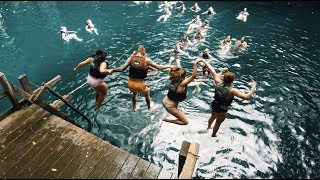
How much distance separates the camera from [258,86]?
16188mm

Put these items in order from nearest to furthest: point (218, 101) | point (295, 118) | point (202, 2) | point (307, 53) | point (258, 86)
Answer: point (218, 101), point (295, 118), point (258, 86), point (307, 53), point (202, 2)

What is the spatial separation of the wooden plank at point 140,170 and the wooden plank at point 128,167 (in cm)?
10

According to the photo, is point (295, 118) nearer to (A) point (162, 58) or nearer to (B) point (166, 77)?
(B) point (166, 77)

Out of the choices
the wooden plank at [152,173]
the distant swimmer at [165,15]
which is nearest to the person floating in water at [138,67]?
the wooden plank at [152,173]

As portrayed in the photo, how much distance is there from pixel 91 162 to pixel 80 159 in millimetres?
376

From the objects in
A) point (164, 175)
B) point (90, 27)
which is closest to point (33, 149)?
point (164, 175)

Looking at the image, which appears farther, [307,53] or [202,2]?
[202,2]

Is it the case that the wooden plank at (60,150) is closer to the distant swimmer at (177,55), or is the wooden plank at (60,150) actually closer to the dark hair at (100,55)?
the dark hair at (100,55)

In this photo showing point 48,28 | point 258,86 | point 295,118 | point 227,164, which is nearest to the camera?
point 227,164

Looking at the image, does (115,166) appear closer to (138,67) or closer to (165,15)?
(138,67)

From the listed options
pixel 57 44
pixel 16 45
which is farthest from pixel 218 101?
pixel 16 45

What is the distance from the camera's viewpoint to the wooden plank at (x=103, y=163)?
762cm

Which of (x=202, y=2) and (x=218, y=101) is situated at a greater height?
(x=218, y=101)

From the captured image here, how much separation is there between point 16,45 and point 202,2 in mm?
23038
